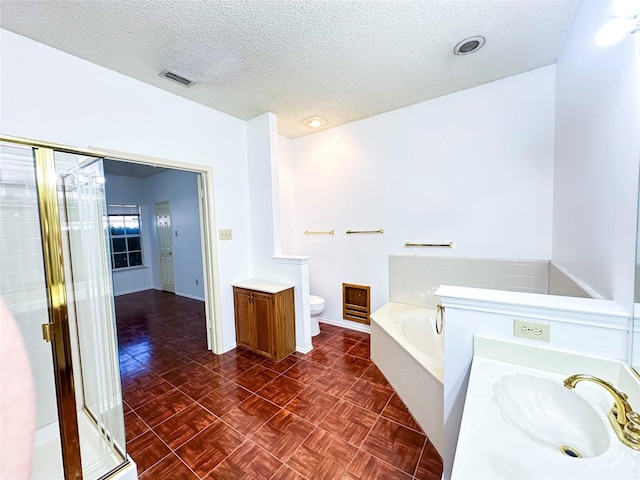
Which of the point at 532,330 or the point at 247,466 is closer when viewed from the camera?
the point at 532,330

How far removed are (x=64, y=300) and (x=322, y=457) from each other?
1611 mm

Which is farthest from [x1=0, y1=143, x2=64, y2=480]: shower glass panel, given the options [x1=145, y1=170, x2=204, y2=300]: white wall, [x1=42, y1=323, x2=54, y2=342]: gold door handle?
[x1=145, y1=170, x2=204, y2=300]: white wall

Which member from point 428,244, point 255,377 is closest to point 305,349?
point 255,377

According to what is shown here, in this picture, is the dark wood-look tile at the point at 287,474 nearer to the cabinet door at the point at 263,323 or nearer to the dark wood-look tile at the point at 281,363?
the dark wood-look tile at the point at 281,363

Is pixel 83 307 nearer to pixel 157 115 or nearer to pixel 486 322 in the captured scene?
pixel 157 115

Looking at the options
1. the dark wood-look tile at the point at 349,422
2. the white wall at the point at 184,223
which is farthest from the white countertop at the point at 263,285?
the white wall at the point at 184,223

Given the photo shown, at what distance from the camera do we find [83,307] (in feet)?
5.24

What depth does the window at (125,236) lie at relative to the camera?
540 centimetres

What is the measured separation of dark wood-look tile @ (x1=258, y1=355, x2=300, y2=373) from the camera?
8.09 ft

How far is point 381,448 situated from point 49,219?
2.16m

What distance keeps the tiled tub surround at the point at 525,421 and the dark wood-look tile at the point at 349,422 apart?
100 centimetres

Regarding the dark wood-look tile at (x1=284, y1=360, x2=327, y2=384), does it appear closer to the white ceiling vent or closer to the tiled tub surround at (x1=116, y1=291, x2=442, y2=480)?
the tiled tub surround at (x1=116, y1=291, x2=442, y2=480)

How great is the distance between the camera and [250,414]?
73.7 inches

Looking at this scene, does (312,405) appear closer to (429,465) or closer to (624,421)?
(429,465)
